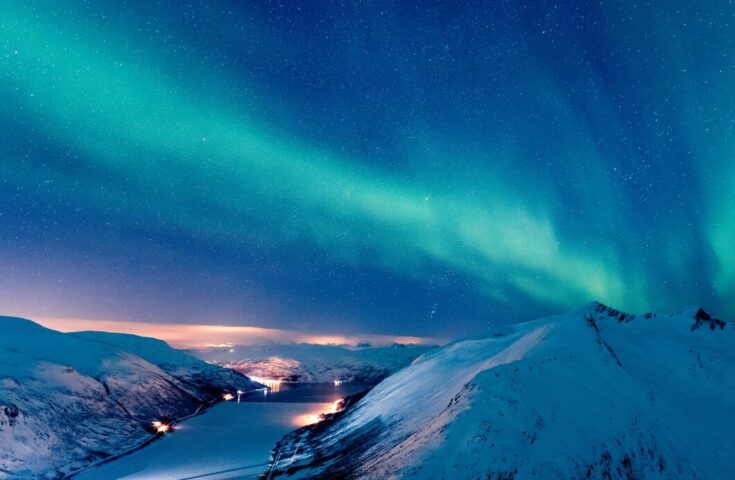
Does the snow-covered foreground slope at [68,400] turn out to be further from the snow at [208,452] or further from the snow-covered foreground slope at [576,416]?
the snow-covered foreground slope at [576,416]

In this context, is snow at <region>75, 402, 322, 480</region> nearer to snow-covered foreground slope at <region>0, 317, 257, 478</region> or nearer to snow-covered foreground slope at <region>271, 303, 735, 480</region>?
snow-covered foreground slope at <region>0, 317, 257, 478</region>

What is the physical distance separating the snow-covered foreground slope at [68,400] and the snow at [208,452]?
6.59 m

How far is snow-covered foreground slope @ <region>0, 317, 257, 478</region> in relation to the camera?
207 ft

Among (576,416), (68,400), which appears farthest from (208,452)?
(576,416)

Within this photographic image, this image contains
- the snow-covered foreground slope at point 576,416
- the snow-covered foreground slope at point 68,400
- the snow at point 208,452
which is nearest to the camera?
the snow-covered foreground slope at point 576,416

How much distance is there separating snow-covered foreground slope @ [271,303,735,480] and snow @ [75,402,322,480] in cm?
680

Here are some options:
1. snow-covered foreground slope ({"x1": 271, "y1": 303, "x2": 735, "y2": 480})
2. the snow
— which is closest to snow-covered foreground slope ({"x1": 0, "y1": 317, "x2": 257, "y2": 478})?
the snow

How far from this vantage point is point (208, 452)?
2773 inches

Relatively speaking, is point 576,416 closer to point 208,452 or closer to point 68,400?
point 208,452

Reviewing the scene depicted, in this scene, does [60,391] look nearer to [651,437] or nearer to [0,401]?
[0,401]

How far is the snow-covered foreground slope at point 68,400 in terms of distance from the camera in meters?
63.1

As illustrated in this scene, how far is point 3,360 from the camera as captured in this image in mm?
85250

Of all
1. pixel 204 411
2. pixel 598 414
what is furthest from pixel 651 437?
pixel 204 411

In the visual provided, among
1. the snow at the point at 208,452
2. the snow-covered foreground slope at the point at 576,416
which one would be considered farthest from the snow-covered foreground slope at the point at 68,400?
the snow-covered foreground slope at the point at 576,416
